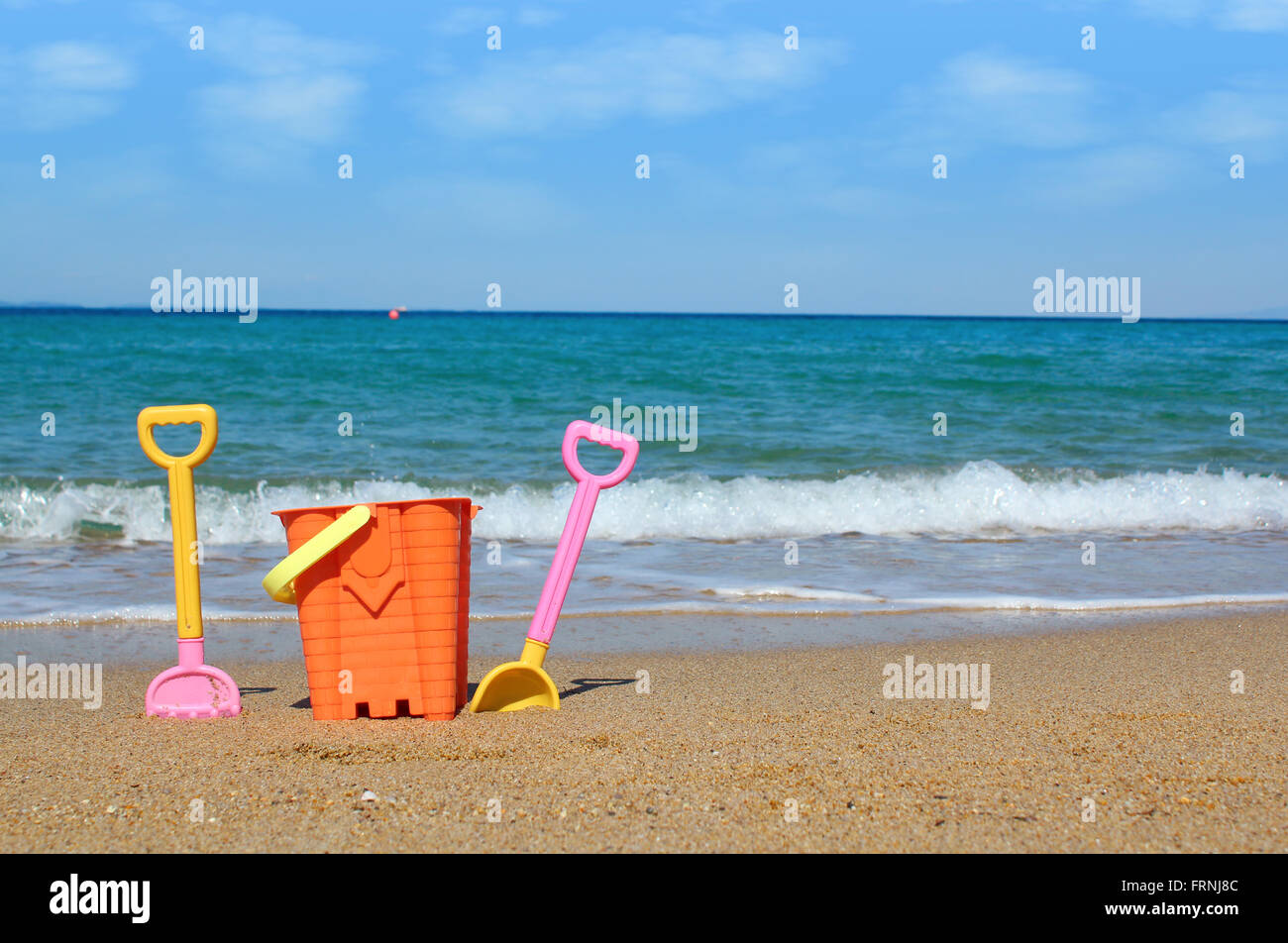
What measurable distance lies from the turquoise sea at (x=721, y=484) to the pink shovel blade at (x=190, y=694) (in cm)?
187

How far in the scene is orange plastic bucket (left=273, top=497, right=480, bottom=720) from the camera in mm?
3129

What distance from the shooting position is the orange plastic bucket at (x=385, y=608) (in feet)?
10.3

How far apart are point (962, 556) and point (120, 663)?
553 centimetres

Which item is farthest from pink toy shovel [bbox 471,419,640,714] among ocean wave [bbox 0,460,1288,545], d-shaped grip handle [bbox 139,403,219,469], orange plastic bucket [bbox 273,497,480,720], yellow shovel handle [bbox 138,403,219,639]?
ocean wave [bbox 0,460,1288,545]

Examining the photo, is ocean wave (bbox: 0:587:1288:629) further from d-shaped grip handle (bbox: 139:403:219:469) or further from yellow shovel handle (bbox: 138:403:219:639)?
d-shaped grip handle (bbox: 139:403:219:469)

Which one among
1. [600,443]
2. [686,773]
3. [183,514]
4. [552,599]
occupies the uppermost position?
[600,443]

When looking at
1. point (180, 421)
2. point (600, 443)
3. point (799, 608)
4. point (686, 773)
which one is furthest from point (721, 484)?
point (686, 773)

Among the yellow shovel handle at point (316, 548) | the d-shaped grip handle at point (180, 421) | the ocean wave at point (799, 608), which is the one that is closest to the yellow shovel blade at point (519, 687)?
the yellow shovel handle at point (316, 548)

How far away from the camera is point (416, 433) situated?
12742 mm

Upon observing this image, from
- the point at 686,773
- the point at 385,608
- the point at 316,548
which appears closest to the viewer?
the point at 686,773

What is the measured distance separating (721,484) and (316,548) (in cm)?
696

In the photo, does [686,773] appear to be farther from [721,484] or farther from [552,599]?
[721,484]

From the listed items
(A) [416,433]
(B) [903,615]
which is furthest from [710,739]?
(A) [416,433]

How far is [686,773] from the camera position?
2803 millimetres
